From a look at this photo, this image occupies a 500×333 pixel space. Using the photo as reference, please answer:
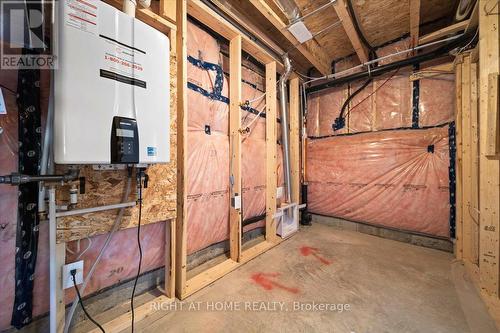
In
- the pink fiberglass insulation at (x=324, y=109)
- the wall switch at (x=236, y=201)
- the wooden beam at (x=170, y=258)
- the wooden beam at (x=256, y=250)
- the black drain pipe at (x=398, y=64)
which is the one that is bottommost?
the wooden beam at (x=256, y=250)

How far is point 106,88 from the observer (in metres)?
0.96

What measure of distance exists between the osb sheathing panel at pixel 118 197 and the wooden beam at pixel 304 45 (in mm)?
1138

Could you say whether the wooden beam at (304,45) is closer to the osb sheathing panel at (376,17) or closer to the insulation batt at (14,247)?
the osb sheathing panel at (376,17)

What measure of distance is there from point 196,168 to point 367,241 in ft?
7.96

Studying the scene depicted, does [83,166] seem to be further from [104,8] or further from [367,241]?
[367,241]

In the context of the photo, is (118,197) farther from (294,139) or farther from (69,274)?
(294,139)

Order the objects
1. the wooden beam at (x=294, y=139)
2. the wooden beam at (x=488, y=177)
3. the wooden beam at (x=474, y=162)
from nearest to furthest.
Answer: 1. the wooden beam at (x=488, y=177)
2. the wooden beam at (x=474, y=162)
3. the wooden beam at (x=294, y=139)

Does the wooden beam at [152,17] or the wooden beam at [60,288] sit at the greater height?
the wooden beam at [152,17]

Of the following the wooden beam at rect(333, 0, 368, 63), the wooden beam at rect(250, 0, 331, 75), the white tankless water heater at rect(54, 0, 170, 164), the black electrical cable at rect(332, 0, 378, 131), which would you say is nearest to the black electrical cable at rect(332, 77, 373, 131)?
the black electrical cable at rect(332, 0, 378, 131)

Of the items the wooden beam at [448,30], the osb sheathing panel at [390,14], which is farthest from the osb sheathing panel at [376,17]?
the wooden beam at [448,30]

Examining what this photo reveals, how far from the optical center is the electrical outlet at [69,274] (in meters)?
1.07

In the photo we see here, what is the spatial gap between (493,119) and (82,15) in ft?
9.13

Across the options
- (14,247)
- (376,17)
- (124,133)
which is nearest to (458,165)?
(376,17)

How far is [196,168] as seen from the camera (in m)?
1.92
